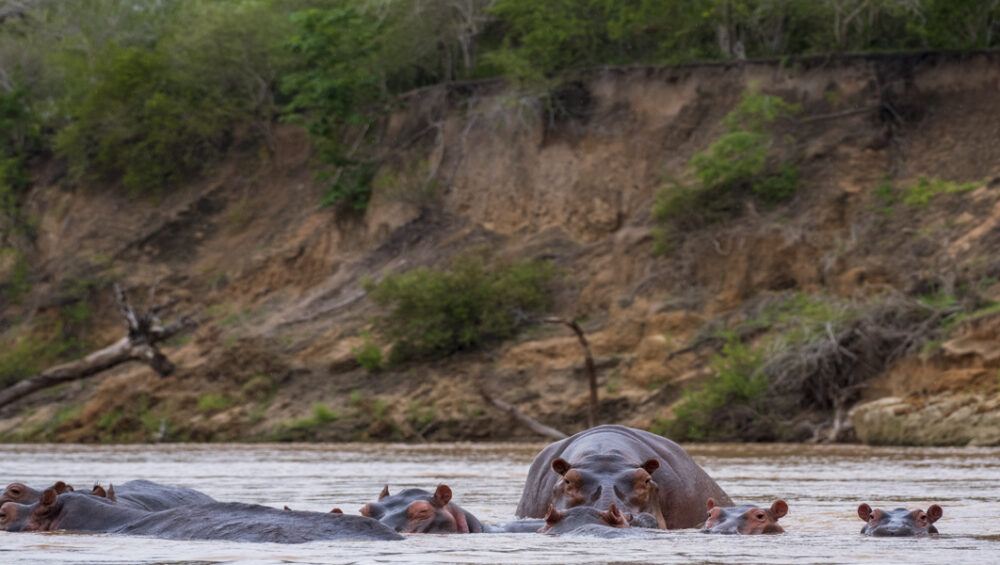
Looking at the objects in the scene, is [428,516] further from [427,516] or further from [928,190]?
[928,190]

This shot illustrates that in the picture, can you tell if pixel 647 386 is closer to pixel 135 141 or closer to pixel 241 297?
pixel 241 297

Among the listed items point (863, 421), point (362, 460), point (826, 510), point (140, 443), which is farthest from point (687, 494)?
point (140, 443)

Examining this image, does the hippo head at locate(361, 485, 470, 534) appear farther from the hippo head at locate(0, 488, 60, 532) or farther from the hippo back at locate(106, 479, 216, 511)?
the hippo head at locate(0, 488, 60, 532)

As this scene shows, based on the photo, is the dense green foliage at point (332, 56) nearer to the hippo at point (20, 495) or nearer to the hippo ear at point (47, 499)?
the hippo at point (20, 495)

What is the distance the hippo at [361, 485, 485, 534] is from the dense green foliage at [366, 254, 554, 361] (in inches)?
908

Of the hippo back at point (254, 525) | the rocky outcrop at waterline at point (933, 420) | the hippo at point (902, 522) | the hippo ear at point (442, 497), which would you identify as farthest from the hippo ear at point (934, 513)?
the rocky outcrop at waterline at point (933, 420)

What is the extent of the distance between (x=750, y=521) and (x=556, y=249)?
86.8ft

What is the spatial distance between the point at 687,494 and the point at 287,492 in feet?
14.8

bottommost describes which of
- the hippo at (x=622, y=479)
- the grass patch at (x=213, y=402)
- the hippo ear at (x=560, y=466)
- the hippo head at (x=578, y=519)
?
the grass patch at (x=213, y=402)

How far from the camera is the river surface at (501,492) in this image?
5500 millimetres

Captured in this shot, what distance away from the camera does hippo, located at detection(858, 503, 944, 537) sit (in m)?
6.85

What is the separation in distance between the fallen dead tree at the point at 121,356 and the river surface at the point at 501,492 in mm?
5057

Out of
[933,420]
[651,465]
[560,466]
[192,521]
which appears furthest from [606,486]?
[933,420]

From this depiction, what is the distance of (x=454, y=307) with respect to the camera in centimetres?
3084
